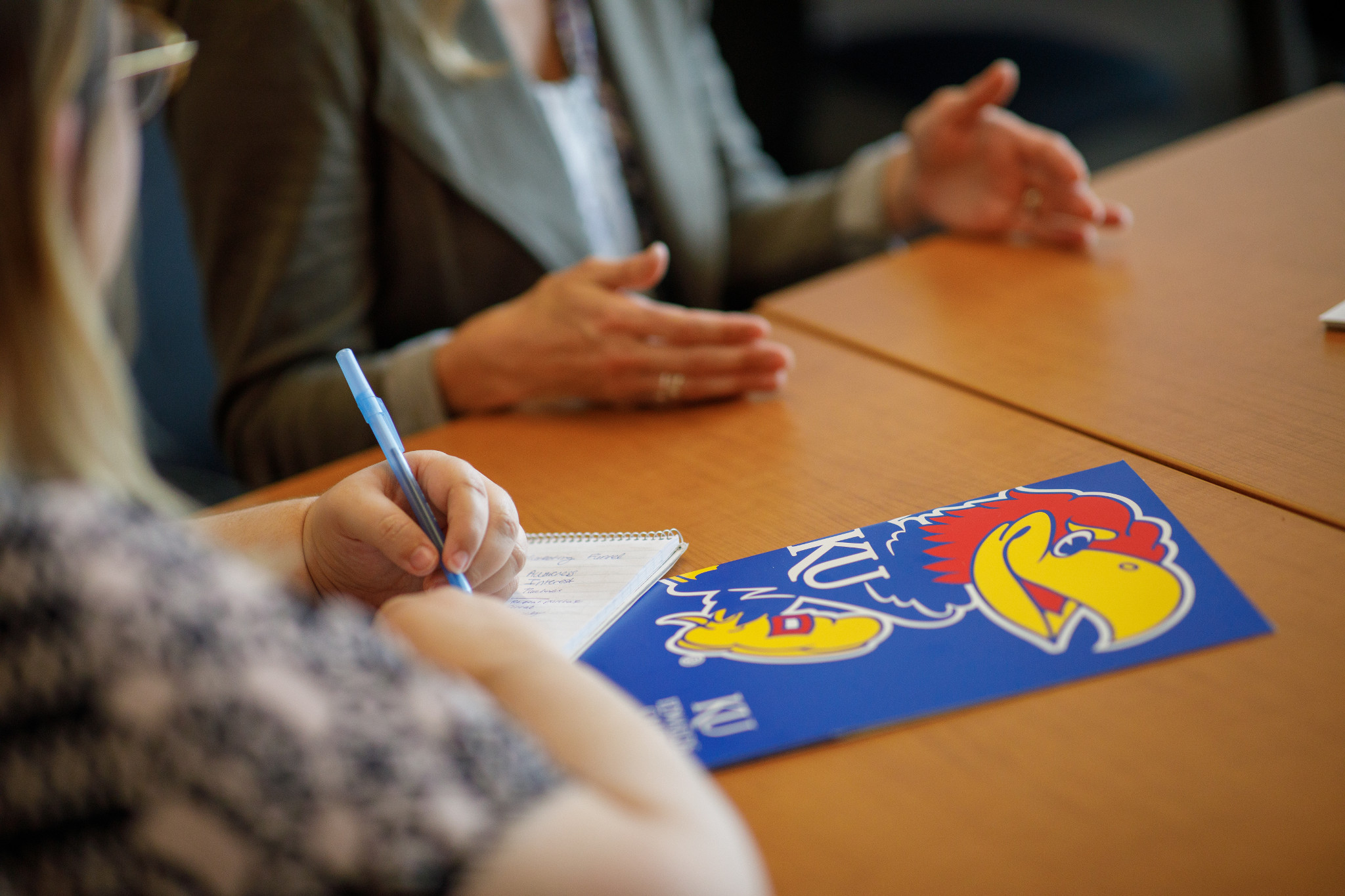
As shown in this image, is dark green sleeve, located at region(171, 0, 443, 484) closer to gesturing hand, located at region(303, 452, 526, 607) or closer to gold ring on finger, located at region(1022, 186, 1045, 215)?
gesturing hand, located at region(303, 452, 526, 607)

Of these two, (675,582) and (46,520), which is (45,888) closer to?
(46,520)

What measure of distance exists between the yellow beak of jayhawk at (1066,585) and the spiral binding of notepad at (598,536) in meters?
0.19

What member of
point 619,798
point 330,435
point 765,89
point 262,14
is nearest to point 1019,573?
point 619,798

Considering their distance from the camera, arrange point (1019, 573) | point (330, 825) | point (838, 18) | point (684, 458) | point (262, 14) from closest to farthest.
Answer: point (330, 825) < point (1019, 573) < point (684, 458) < point (262, 14) < point (838, 18)

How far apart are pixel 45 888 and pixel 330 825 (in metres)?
0.10

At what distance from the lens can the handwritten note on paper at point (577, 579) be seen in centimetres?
60

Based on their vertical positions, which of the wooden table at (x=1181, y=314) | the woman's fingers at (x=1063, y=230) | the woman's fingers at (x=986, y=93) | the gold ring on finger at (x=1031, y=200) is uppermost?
the woman's fingers at (x=986, y=93)

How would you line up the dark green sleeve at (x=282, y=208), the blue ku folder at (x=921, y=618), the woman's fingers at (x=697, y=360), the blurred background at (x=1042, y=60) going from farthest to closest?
the blurred background at (x=1042, y=60), the dark green sleeve at (x=282, y=208), the woman's fingers at (x=697, y=360), the blue ku folder at (x=921, y=618)

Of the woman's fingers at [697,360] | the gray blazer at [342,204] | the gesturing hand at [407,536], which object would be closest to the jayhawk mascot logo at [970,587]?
the gesturing hand at [407,536]

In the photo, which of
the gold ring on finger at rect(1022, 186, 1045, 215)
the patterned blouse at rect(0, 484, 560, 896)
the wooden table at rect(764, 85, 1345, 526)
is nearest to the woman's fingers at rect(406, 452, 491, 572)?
the patterned blouse at rect(0, 484, 560, 896)

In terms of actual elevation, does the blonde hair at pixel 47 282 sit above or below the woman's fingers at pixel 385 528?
above

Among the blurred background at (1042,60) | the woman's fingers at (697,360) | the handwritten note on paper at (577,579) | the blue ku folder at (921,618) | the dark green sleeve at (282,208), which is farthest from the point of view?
the blurred background at (1042,60)

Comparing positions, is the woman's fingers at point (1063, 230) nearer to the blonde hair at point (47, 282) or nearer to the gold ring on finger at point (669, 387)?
the gold ring on finger at point (669, 387)

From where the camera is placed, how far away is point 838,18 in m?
2.71
